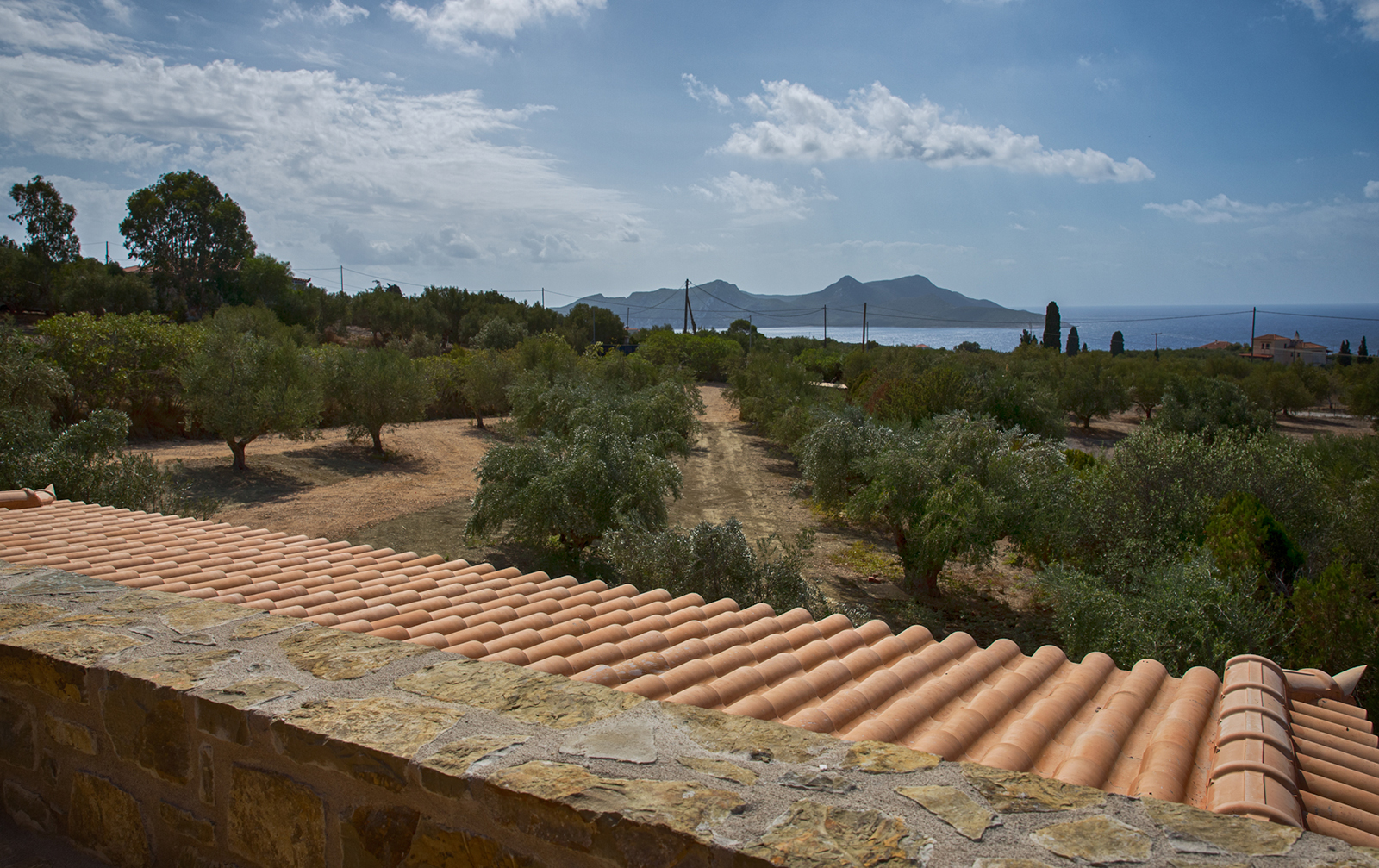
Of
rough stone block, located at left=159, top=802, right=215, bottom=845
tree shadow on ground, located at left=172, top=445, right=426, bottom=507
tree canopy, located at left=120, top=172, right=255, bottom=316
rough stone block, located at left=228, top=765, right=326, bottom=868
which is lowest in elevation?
tree shadow on ground, located at left=172, top=445, right=426, bottom=507

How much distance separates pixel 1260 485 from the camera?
11977 mm

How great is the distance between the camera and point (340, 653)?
2701 mm

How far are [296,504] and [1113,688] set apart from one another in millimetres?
18665

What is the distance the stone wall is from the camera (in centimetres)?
170

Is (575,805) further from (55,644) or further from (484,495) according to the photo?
(484,495)

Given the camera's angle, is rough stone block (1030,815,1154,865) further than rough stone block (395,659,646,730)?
No

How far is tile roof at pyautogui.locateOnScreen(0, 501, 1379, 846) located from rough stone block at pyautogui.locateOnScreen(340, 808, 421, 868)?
159 centimetres

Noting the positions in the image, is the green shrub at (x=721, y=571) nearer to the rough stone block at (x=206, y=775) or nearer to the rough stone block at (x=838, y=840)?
the rough stone block at (x=206, y=775)

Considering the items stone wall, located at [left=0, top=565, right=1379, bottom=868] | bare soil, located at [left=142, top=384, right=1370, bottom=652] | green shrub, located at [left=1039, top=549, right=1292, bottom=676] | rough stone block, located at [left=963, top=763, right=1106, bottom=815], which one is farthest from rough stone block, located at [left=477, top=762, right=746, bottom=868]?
bare soil, located at [left=142, top=384, right=1370, bottom=652]

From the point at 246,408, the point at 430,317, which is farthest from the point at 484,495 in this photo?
the point at 430,317

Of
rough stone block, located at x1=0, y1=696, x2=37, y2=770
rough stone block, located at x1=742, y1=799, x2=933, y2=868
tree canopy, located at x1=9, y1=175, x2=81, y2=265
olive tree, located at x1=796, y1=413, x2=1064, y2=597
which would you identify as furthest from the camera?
tree canopy, located at x1=9, y1=175, x2=81, y2=265

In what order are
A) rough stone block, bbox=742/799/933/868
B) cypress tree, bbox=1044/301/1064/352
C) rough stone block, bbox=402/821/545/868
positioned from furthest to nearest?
cypress tree, bbox=1044/301/1064/352 < rough stone block, bbox=402/821/545/868 < rough stone block, bbox=742/799/933/868

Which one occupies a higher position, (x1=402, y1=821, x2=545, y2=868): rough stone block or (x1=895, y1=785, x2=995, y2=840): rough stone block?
(x1=895, y1=785, x2=995, y2=840): rough stone block

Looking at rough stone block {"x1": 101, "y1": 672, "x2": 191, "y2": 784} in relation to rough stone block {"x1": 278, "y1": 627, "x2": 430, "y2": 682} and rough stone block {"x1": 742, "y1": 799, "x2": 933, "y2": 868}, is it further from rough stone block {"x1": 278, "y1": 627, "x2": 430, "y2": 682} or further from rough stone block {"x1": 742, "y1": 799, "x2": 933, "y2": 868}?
rough stone block {"x1": 742, "y1": 799, "x2": 933, "y2": 868}
